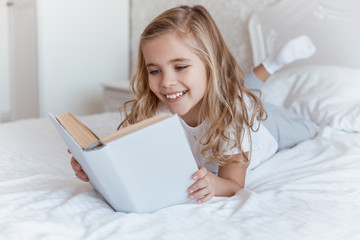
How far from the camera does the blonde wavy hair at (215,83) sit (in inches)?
43.6

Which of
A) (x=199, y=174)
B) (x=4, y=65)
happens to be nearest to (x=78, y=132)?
(x=199, y=174)

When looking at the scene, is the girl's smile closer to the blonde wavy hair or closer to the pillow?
the blonde wavy hair

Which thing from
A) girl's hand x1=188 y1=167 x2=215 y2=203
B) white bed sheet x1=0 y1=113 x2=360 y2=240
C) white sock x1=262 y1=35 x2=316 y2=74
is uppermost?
white sock x1=262 y1=35 x2=316 y2=74

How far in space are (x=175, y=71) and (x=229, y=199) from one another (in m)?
0.35

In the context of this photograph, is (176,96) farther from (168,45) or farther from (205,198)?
(205,198)

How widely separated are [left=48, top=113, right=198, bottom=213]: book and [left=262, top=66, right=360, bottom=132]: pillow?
983 millimetres

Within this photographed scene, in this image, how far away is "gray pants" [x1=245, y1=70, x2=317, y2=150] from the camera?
1561 mm

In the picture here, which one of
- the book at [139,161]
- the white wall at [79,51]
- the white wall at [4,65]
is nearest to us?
the book at [139,161]

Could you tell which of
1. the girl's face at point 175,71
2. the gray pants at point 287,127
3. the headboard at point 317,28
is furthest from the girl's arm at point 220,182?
→ the headboard at point 317,28

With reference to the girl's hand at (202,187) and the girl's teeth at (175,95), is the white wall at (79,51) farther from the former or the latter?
the girl's hand at (202,187)

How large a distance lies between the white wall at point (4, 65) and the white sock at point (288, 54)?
10.4ft

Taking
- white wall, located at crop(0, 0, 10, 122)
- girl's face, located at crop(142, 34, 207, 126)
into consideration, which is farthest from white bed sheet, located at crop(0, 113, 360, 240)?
white wall, located at crop(0, 0, 10, 122)

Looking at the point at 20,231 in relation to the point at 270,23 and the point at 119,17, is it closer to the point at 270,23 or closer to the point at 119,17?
the point at 270,23

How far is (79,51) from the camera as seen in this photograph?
3.13 m
